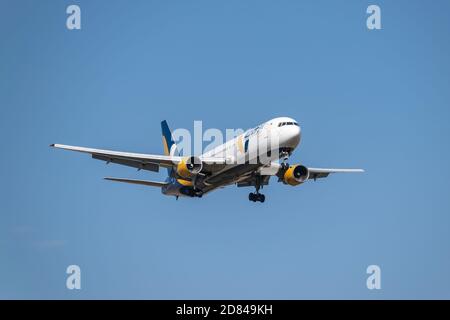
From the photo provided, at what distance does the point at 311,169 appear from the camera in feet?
216

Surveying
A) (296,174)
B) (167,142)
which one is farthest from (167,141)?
(296,174)

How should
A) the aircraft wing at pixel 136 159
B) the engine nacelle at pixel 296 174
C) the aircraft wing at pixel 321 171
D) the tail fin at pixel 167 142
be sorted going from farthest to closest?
the tail fin at pixel 167 142 < the aircraft wing at pixel 321 171 < the engine nacelle at pixel 296 174 < the aircraft wing at pixel 136 159

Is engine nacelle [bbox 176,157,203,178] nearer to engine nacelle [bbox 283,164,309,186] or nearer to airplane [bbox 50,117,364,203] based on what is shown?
airplane [bbox 50,117,364,203]

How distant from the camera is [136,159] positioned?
5884 cm

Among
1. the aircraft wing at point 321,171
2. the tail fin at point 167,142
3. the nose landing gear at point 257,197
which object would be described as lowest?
the nose landing gear at point 257,197

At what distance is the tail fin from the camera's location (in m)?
73.2

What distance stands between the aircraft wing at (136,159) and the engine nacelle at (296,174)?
19.2 ft

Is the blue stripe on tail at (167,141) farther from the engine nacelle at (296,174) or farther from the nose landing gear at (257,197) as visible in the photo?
the engine nacelle at (296,174)

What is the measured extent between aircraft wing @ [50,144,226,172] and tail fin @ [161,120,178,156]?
1248 cm

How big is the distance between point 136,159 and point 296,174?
1200 centimetres

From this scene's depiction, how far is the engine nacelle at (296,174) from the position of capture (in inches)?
2354

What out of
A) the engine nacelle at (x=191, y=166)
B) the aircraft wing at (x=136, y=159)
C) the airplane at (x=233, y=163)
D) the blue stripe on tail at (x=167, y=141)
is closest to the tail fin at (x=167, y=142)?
the blue stripe on tail at (x=167, y=141)

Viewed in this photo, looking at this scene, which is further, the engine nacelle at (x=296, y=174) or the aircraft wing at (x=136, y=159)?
the engine nacelle at (x=296, y=174)
